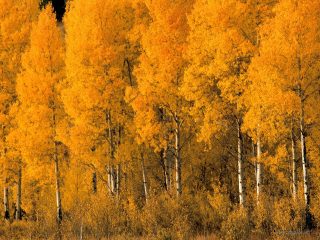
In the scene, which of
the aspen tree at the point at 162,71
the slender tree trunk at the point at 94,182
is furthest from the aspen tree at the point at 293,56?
the slender tree trunk at the point at 94,182

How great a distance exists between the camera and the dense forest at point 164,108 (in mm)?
18141

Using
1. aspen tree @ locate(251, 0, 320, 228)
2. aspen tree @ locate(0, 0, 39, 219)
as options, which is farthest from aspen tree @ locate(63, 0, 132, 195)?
aspen tree @ locate(251, 0, 320, 228)

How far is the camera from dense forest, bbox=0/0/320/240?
1814cm

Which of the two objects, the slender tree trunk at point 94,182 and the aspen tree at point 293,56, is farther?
the slender tree trunk at point 94,182

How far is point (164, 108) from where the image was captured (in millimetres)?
21875

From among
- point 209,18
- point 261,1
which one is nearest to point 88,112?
point 209,18

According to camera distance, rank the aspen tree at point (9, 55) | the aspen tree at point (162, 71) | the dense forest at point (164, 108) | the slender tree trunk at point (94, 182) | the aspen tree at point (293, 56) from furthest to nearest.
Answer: the slender tree trunk at point (94, 182), the aspen tree at point (9, 55), the aspen tree at point (162, 71), the dense forest at point (164, 108), the aspen tree at point (293, 56)

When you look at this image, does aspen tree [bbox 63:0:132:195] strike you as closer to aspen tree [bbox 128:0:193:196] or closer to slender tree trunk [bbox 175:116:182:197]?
aspen tree [bbox 128:0:193:196]

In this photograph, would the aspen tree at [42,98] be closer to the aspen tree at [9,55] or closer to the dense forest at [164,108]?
the dense forest at [164,108]

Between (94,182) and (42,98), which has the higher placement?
(42,98)

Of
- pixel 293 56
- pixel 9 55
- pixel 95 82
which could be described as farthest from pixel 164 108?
pixel 9 55

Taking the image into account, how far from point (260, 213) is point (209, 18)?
24.7ft

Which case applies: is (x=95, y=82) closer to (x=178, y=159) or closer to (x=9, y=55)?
(x=178, y=159)

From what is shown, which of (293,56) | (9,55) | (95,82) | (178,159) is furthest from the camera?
(9,55)
